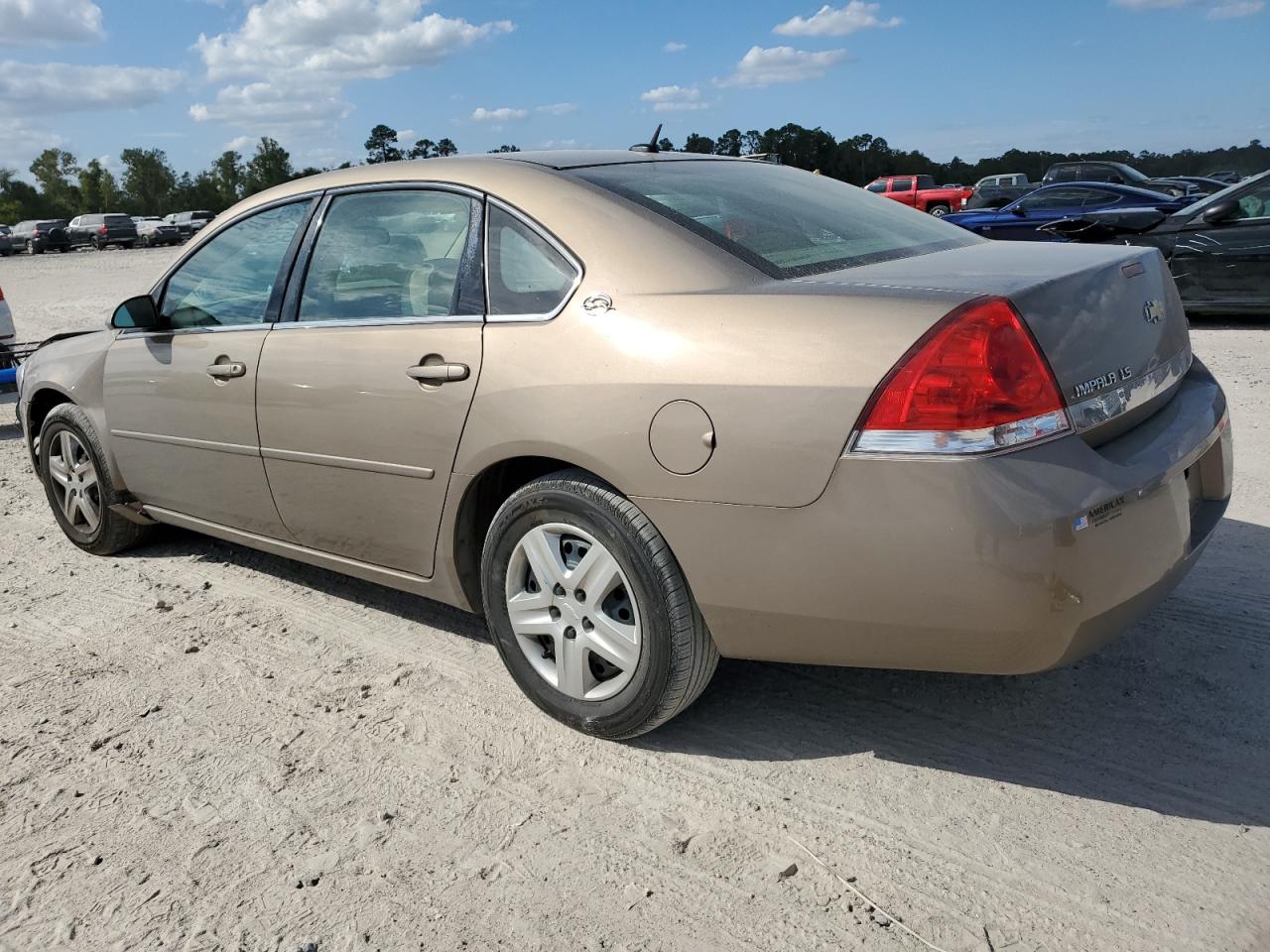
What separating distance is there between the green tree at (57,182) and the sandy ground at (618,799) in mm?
106278

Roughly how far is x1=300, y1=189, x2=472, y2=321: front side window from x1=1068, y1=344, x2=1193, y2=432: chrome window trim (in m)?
1.77

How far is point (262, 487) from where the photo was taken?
3.81m

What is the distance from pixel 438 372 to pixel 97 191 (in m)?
108

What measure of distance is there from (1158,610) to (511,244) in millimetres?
2479

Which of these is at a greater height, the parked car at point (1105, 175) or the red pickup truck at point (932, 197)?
the parked car at point (1105, 175)

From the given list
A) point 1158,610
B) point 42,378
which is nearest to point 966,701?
point 1158,610

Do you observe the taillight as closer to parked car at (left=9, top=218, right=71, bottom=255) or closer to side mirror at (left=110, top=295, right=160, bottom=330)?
side mirror at (left=110, top=295, right=160, bottom=330)

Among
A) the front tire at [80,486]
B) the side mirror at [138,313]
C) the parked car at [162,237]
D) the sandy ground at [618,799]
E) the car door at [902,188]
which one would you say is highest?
the side mirror at [138,313]

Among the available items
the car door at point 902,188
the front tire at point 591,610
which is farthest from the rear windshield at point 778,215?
the car door at point 902,188

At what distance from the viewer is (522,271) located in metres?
3.05

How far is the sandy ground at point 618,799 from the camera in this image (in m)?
2.28

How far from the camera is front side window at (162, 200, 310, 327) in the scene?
385cm

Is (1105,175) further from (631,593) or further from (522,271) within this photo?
(631,593)

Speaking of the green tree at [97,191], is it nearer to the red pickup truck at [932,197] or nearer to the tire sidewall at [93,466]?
the red pickup truck at [932,197]
